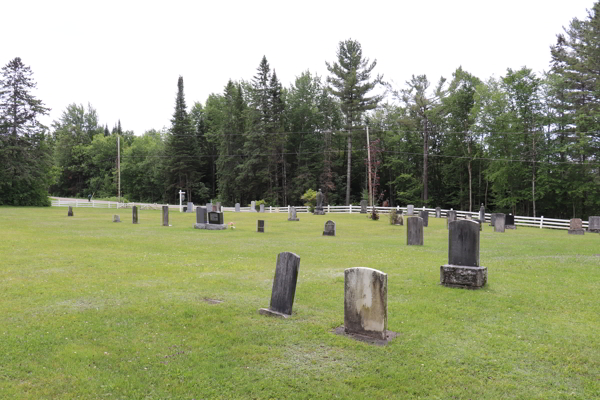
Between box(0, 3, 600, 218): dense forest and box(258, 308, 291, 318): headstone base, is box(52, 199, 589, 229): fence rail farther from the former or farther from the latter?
box(258, 308, 291, 318): headstone base

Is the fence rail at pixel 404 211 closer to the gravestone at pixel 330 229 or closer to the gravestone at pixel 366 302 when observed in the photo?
the gravestone at pixel 330 229

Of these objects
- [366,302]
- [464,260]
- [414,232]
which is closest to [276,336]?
[366,302]

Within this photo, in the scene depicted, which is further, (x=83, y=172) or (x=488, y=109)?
(x=83, y=172)

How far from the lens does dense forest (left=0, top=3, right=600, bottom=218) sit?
39125mm

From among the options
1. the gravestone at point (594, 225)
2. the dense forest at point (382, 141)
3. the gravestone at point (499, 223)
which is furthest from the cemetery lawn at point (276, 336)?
the dense forest at point (382, 141)

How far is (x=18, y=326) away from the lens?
6152 mm

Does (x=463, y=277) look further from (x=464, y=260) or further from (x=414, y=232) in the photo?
(x=414, y=232)

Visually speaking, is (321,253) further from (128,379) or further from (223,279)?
(128,379)

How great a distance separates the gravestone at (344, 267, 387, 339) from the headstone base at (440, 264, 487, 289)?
12.6 feet

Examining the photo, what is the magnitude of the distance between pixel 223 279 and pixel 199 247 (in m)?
6.28

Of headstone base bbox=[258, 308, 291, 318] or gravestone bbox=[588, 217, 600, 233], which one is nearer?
headstone base bbox=[258, 308, 291, 318]

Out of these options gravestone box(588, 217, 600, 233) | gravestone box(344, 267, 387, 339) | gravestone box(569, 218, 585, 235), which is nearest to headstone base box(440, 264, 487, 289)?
gravestone box(344, 267, 387, 339)

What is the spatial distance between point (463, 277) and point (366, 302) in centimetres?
398

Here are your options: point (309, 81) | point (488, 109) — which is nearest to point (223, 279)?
point (488, 109)
